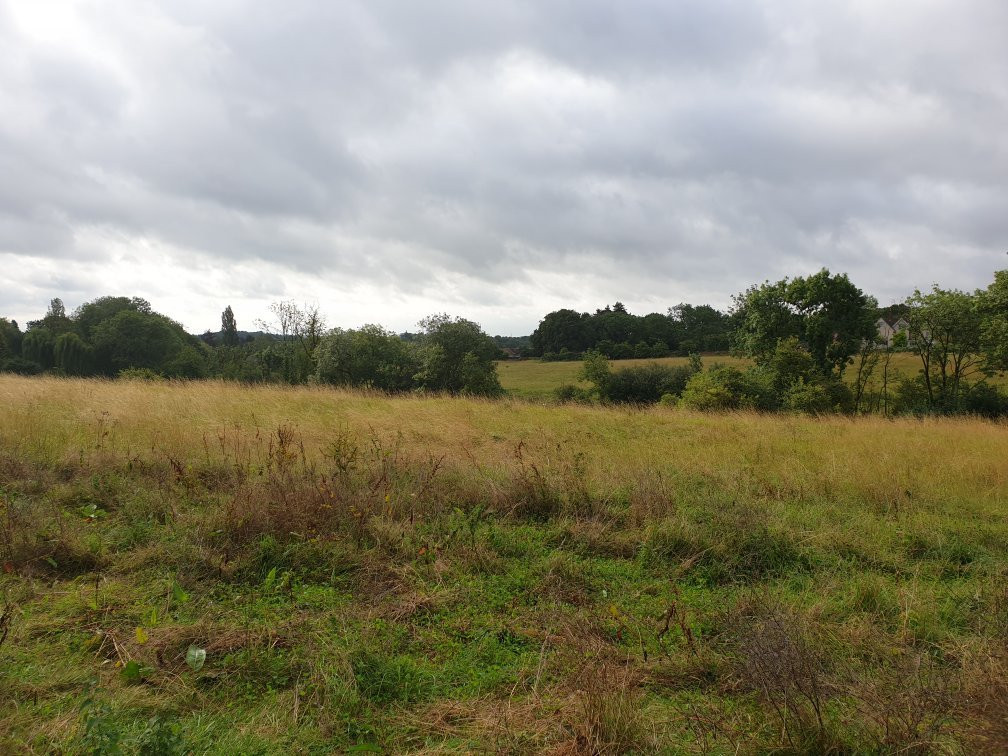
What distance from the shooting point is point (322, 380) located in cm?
2459

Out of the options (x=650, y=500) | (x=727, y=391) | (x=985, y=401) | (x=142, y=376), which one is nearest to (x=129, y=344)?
(x=142, y=376)

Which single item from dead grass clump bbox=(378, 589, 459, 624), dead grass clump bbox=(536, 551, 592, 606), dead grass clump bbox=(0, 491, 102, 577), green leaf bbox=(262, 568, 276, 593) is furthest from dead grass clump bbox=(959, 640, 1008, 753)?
dead grass clump bbox=(0, 491, 102, 577)

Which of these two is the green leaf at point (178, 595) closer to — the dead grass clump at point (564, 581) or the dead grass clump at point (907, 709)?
the dead grass clump at point (564, 581)

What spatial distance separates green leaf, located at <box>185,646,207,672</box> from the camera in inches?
126

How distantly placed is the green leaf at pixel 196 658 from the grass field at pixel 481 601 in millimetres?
19

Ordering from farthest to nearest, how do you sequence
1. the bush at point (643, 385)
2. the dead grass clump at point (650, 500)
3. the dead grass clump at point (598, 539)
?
the bush at point (643, 385) < the dead grass clump at point (650, 500) < the dead grass clump at point (598, 539)

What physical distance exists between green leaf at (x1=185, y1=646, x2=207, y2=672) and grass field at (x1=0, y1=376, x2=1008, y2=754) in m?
0.02

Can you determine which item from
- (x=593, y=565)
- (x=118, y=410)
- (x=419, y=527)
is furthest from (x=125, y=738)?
(x=118, y=410)

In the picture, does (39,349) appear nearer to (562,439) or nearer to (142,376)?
(142,376)

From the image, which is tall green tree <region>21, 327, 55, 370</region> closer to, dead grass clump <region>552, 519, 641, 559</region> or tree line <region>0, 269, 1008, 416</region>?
tree line <region>0, 269, 1008, 416</region>

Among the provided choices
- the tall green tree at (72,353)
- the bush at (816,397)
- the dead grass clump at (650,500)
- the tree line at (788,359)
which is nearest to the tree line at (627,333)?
the tree line at (788,359)

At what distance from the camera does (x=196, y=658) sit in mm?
3234

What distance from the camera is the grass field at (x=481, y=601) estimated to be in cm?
278

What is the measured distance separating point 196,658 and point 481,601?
195 cm
